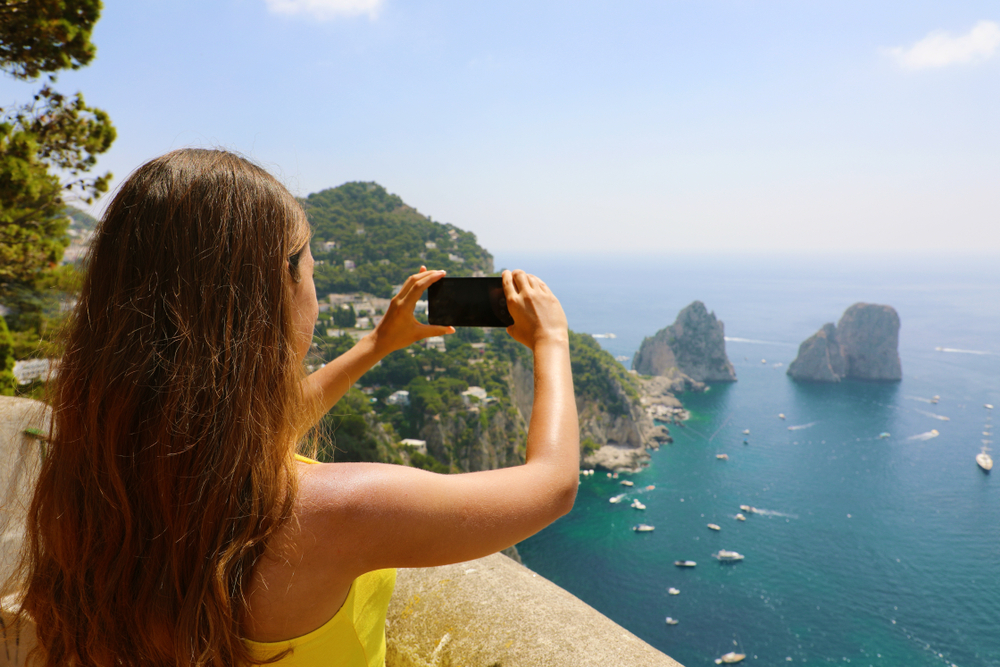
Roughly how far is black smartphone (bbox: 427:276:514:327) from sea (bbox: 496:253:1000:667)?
742 inches

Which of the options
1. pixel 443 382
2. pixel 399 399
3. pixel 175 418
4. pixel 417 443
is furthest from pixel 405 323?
pixel 443 382

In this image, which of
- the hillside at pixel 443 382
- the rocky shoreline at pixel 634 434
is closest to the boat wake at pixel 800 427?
the rocky shoreline at pixel 634 434

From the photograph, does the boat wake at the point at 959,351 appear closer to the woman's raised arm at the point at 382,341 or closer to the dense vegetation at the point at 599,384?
the dense vegetation at the point at 599,384

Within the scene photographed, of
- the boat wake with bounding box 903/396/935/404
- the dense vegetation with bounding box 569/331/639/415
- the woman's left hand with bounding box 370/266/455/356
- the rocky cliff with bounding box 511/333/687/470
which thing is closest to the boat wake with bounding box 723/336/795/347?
the boat wake with bounding box 903/396/935/404

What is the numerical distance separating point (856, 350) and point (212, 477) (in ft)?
215

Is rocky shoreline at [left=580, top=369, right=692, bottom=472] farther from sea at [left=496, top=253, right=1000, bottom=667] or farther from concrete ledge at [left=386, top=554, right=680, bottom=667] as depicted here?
concrete ledge at [left=386, top=554, right=680, bottom=667]

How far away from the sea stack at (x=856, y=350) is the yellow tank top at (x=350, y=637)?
2432 inches

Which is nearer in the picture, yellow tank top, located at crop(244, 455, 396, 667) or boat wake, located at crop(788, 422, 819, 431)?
yellow tank top, located at crop(244, 455, 396, 667)

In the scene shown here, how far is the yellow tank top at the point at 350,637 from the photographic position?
2.26 feet

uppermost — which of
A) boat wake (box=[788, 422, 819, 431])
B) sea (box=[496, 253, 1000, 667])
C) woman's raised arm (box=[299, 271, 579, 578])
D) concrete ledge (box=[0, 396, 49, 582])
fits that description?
woman's raised arm (box=[299, 271, 579, 578])

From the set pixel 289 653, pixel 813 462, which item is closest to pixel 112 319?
pixel 289 653

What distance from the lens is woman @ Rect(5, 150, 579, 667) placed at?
63 cm

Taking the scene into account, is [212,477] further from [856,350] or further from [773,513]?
[856,350]

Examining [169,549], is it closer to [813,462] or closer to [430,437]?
[430,437]
